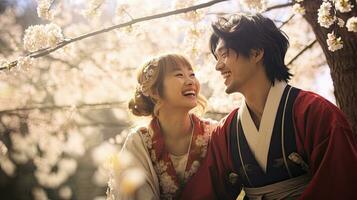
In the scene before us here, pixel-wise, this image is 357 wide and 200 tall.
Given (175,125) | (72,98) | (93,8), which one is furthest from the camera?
(72,98)

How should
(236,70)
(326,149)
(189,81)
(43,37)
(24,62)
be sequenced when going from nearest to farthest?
1. (326,149)
2. (236,70)
3. (189,81)
4. (24,62)
5. (43,37)

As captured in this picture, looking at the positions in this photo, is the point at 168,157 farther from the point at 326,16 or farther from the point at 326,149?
the point at 326,16

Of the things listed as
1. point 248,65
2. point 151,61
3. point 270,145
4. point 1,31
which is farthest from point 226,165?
point 1,31

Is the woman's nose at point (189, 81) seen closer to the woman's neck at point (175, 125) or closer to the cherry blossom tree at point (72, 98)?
the woman's neck at point (175, 125)

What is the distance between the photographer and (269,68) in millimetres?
2680

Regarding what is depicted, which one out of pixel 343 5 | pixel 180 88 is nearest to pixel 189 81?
pixel 180 88

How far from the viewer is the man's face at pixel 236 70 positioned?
2629 mm

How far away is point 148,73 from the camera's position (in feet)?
10.5

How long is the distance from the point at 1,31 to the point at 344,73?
27.9 ft

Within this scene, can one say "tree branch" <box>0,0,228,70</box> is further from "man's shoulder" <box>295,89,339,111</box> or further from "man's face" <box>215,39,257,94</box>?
"man's shoulder" <box>295,89,339,111</box>

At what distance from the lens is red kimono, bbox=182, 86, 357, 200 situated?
2.10 metres

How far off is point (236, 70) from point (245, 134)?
430 millimetres

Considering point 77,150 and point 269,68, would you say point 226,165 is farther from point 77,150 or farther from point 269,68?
point 77,150

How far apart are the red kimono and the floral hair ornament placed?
0.85 metres
